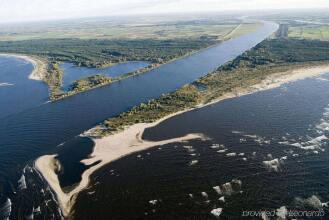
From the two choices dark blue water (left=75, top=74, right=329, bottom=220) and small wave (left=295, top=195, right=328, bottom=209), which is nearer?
small wave (left=295, top=195, right=328, bottom=209)

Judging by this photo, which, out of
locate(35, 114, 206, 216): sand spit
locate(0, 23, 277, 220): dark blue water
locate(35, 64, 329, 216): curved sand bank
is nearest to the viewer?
locate(35, 64, 329, 216): curved sand bank

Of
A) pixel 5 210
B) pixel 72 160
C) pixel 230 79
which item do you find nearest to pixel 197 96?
pixel 230 79

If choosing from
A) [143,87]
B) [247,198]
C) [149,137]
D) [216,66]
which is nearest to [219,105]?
[149,137]

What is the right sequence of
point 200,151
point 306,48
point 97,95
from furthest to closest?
point 306,48 → point 97,95 → point 200,151

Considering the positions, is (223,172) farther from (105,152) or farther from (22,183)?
(22,183)

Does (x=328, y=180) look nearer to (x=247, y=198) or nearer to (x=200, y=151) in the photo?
(x=247, y=198)

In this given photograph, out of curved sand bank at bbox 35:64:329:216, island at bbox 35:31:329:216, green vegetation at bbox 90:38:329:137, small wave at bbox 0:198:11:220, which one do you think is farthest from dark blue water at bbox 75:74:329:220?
small wave at bbox 0:198:11:220

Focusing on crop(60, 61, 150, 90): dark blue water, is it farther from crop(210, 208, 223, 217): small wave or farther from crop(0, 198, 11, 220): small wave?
crop(210, 208, 223, 217): small wave
